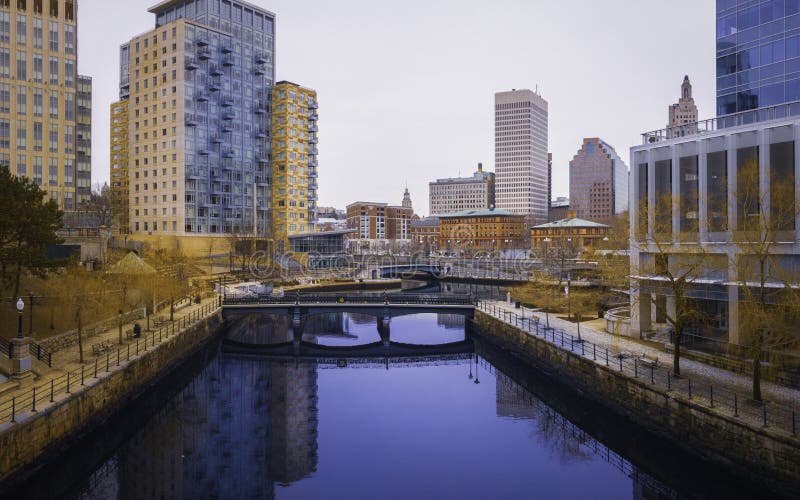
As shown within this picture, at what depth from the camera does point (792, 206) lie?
2558 cm

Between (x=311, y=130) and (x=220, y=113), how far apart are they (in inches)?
769

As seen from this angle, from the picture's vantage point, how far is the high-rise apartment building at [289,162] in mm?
104188

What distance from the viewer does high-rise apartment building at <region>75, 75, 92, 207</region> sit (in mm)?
93312

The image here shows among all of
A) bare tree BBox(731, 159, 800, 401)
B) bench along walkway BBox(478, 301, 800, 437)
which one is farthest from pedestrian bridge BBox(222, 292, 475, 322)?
bare tree BBox(731, 159, 800, 401)

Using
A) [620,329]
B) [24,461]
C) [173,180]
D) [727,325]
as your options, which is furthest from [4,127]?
[727,325]

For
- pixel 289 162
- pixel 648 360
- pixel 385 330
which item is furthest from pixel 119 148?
pixel 648 360

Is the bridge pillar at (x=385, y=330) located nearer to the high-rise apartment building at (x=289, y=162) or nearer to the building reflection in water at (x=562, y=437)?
the building reflection in water at (x=562, y=437)

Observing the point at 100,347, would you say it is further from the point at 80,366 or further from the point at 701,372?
the point at 701,372

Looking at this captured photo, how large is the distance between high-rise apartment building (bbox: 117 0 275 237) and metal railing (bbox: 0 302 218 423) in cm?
5174

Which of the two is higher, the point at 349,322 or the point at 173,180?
the point at 173,180

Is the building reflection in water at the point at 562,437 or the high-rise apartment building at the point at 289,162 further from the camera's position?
the high-rise apartment building at the point at 289,162

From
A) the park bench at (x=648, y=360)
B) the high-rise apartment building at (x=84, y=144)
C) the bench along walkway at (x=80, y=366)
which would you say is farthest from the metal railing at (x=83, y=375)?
the high-rise apartment building at (x=84, y=144)

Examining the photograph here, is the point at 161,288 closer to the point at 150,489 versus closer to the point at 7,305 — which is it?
the point at 7,305

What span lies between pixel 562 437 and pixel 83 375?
24.1 metres
